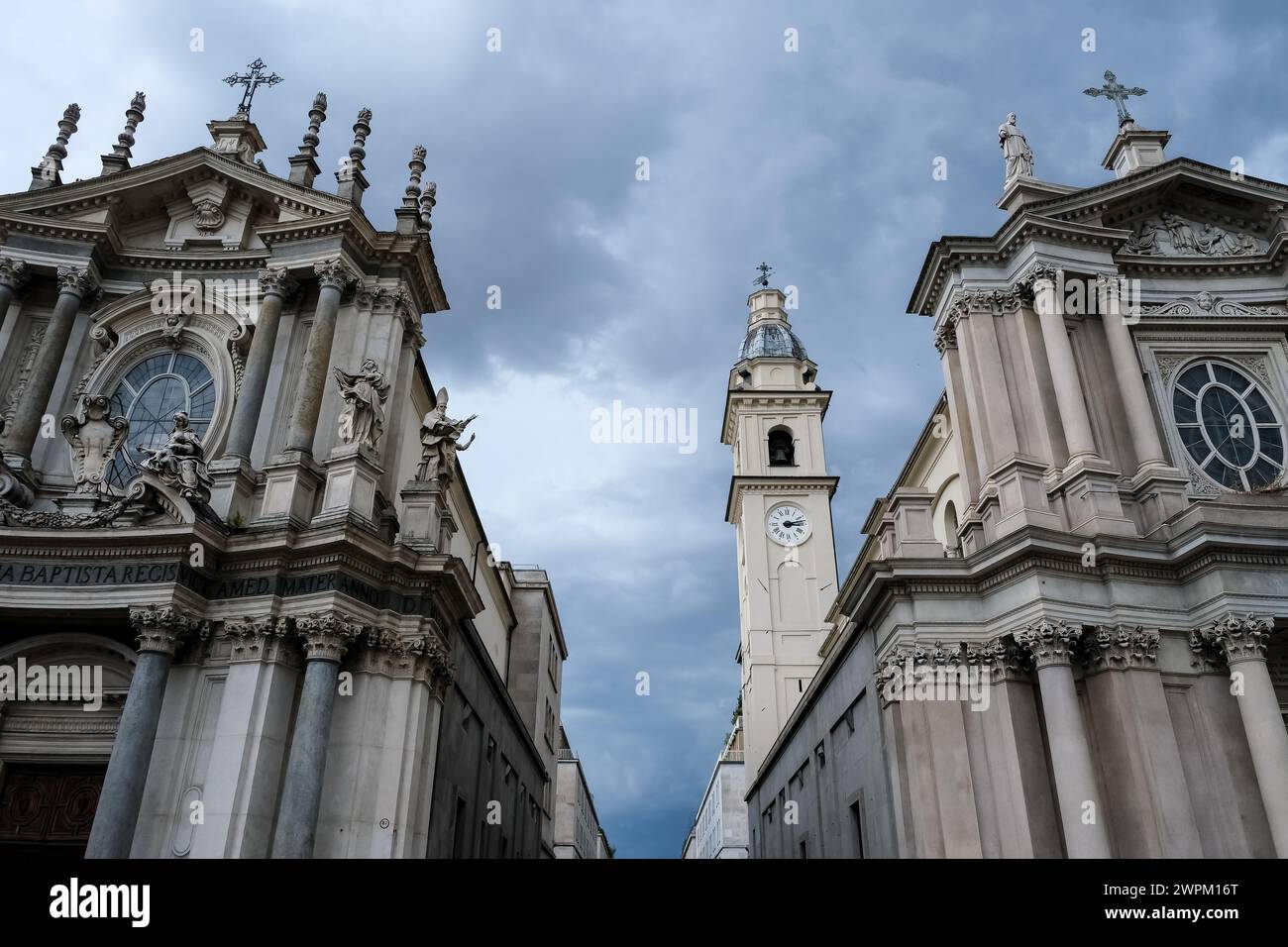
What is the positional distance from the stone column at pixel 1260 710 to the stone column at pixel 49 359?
24.5 metres

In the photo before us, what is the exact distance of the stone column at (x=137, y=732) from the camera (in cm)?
1430

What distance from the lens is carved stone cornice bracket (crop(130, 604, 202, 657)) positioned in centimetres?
1570

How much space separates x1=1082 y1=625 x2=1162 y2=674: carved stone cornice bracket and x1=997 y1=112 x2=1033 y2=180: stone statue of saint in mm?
12465

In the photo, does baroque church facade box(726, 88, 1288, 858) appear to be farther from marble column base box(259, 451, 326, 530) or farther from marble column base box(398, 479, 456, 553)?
marble column base box(259, 451, 326, 530)

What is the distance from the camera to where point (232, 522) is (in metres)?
17.4

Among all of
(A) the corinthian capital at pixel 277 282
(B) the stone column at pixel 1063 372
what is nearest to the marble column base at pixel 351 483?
(A) the corinthian capital at pixel 277 282

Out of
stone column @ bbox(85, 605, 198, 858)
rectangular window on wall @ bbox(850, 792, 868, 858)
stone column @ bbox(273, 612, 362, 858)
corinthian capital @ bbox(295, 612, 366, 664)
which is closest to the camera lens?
stone column @ bbox(85, 605, 198, 858)

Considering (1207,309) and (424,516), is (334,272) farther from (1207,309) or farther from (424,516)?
(1207,309)

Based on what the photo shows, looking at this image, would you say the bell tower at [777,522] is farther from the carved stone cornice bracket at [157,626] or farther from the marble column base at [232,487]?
the carved stone cornice bracket at [157,626]

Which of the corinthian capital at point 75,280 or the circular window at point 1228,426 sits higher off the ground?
the corinthian capital at point 75,280

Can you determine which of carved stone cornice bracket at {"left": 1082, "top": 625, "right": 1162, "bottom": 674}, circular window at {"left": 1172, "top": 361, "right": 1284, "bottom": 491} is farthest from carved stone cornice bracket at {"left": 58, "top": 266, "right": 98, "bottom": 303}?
circular window at {"left": 1172, "top": 361, "right": 1284, "bottom": 491}

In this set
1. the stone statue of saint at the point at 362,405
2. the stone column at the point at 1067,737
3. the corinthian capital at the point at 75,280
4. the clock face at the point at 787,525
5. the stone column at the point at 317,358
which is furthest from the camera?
the clock face at the point at 787,525
